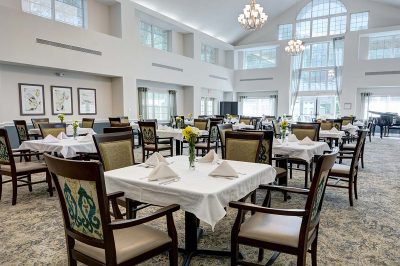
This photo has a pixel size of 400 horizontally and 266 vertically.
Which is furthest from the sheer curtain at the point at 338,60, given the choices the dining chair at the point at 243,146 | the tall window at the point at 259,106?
the dining chair at the point at 243,146


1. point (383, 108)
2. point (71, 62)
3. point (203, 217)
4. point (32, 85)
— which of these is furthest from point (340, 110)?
point (203, 217)

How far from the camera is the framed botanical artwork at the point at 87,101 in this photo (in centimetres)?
880

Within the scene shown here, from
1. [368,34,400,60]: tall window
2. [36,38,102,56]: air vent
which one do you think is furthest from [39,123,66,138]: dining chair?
[368,34,400,60]: tall window

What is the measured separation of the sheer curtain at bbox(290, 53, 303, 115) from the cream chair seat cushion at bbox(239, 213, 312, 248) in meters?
13.9

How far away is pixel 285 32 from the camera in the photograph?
15008mm

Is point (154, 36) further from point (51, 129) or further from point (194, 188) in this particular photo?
point (194, 188)

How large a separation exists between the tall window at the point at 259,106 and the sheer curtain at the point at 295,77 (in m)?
0.97

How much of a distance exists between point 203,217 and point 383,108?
14.4m

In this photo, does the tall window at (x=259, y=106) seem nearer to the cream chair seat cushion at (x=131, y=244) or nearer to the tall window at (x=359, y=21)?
the tall window at (x=359, y=21)

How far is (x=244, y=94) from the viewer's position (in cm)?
1648

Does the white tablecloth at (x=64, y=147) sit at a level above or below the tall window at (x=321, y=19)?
below

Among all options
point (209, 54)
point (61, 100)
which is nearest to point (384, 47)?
point (209, 54)

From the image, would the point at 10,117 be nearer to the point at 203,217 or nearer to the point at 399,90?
the point at 203,217

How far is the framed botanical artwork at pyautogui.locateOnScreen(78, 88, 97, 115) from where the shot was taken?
28.9 feet
